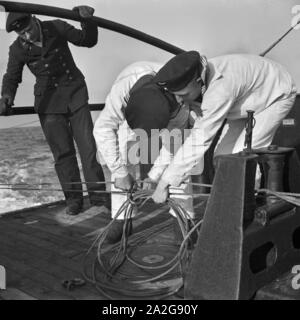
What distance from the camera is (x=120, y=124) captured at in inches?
118

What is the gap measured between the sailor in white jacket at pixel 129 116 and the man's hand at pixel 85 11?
3.79 ft

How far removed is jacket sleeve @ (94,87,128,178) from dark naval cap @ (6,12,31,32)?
1.26 metres

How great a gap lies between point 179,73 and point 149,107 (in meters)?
0.23

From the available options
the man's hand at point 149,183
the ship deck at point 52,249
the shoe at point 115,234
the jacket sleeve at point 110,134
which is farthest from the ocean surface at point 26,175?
the jacket sleeve at point 110,134

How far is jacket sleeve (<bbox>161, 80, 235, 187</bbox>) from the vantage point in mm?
2344

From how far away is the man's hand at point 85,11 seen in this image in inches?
151

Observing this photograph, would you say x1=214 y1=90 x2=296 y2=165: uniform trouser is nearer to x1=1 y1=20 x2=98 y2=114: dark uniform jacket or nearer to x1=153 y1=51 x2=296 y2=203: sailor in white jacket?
x1=153 y1=51 x2=296 y2=203: sailor in white jacket

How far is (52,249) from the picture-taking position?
3008mm

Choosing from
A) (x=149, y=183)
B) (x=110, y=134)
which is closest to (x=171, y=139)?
(x=149, y=183)

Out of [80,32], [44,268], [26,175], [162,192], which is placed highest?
[80,32]

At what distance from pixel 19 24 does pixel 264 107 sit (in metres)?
2.00

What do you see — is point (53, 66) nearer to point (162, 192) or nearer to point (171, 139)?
point (171, 139)

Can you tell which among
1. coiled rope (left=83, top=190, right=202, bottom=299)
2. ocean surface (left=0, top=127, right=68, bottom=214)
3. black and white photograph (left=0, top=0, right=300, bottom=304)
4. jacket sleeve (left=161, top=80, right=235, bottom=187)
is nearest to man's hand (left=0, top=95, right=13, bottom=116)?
black and white photograph (left=0, top=0, right=300, bottom=304)
